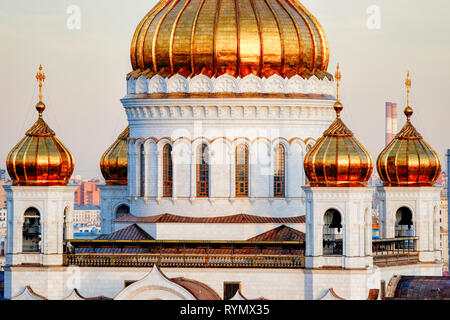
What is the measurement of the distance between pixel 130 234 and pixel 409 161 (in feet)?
35.5

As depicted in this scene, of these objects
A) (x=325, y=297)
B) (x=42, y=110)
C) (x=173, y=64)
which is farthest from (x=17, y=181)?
(x=325, y=297)

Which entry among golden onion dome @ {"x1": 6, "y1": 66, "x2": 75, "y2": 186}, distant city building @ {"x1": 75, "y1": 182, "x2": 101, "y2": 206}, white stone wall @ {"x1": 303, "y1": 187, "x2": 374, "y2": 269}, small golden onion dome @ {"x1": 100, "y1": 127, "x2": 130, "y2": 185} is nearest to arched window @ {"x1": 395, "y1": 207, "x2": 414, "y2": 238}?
white stone wall @ {"x1": 303, "y1": 187, "x2": 374, "y2": 269}

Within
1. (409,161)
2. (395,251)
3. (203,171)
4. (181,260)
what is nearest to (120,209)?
(203,171)

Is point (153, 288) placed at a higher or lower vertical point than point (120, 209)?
→ lower

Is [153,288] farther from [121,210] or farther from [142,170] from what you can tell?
[121,210]

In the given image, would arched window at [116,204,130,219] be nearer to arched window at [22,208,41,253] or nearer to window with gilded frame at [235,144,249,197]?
window with gilded frame at [235,144,249,197]

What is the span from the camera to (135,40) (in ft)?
213

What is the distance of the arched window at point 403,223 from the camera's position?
67.9 meters

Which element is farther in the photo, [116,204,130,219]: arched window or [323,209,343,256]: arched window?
[116,204,130,219]: arched window

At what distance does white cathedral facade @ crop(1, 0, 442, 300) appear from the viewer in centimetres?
5859

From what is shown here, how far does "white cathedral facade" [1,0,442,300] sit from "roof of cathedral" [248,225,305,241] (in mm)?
73

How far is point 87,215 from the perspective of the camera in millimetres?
128125

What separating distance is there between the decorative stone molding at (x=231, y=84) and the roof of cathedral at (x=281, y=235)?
4797 millimetres

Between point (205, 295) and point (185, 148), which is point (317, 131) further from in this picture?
point (205, 295)
